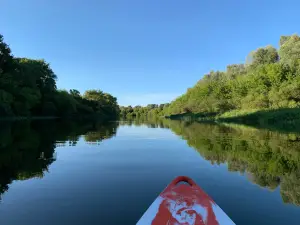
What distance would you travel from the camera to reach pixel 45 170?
8352 millimetres

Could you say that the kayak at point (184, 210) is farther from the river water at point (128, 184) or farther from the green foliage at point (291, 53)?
the green foliage at point (291, 53)

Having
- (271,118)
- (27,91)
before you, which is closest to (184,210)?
(271,118)

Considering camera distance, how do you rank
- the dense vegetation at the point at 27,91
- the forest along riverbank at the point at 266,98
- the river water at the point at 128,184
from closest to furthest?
1. the river water at the point at 128,184
2. the forest along riverbank at the point at 266,98
3. the dense vegetation at the point at 27,91

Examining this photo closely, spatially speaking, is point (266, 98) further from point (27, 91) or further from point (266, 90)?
point (27, 91)

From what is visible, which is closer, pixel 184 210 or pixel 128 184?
pixel 184 210

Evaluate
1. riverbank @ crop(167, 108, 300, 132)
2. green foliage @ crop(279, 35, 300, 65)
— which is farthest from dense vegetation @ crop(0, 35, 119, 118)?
green foliage @ crop(279, 35, 300, 65)

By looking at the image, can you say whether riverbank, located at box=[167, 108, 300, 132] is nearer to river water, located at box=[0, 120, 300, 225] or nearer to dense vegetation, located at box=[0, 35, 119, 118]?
river water, located at box=[0, 120, 300, 225]

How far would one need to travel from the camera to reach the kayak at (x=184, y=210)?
3650mm

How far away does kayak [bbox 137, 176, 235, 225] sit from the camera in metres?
3.65

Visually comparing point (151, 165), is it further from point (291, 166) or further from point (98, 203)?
point (291, 166)

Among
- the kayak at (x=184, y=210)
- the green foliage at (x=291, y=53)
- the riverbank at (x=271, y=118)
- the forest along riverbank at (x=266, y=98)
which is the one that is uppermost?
the green foliage at (x=291, y=53)

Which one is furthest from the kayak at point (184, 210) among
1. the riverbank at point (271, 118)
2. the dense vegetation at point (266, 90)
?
the dense vegetation at point (266, 90)

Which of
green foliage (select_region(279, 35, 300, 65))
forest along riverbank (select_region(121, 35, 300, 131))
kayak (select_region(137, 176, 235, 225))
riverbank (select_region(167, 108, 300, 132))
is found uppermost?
green foliage (select_region(279, 35, 300, 65))

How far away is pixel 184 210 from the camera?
3.97m
